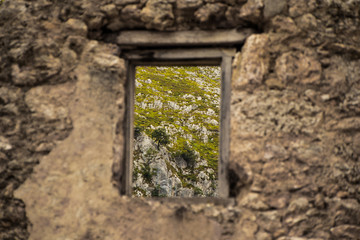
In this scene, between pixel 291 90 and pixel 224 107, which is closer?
pixel 291 90

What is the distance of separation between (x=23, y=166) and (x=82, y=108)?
0.49m

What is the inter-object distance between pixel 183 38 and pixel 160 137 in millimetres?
14973

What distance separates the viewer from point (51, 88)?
1.79 metres

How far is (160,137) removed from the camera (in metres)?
16.7

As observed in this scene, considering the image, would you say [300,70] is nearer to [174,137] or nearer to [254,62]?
[254,62]

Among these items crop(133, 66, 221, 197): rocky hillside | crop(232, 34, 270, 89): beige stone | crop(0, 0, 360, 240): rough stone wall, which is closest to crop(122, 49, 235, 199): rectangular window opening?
crop(133, 66, 221, 197): rocky hillside

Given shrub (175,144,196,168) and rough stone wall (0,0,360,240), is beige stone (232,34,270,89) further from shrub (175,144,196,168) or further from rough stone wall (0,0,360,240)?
shrub (175,144,196,168)

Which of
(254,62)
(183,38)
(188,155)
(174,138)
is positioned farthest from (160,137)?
(254,62)

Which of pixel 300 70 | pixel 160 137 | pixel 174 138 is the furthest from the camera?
pixel 174 138

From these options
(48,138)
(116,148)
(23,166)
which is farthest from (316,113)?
(23,166)

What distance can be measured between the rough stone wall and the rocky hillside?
42.5ft

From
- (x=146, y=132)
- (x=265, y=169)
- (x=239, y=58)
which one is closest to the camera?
(x=265, y=169)

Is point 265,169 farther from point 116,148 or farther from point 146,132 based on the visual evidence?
point 146,132

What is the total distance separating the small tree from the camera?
54.4 feet
